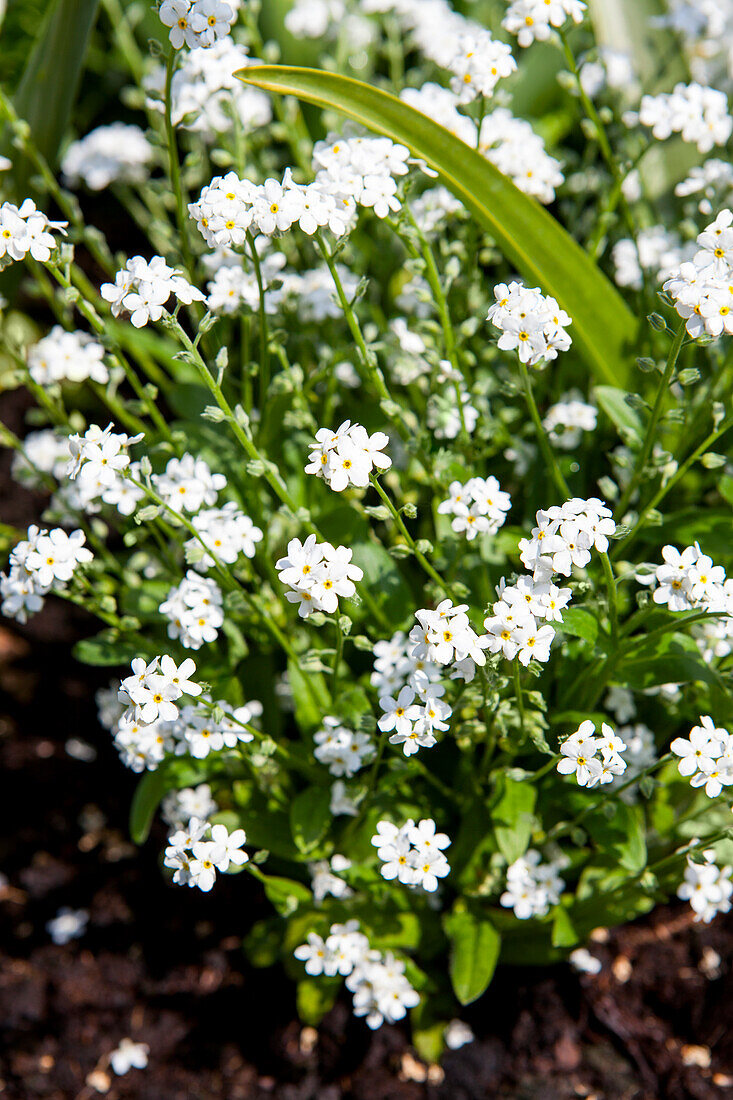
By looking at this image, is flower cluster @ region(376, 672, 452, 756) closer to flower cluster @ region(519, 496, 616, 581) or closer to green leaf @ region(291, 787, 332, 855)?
flower cluster @ region(519, 496, 616, 581)

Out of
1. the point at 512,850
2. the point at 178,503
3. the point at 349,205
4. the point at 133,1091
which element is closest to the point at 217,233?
the point at 349,205

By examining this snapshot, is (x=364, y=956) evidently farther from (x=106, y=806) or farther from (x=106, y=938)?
(x=106, y=806)

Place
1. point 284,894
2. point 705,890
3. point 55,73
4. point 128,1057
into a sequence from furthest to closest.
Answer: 1. point 55,73
2. point 128,1057
3. point 284,894
4. point 705,890

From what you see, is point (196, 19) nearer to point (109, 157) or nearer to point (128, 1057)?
point (109, 157)

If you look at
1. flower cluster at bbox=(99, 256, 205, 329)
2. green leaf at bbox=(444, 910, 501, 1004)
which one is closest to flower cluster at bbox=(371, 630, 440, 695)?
green leaf at bbox=(444, 910, 501, 1004)

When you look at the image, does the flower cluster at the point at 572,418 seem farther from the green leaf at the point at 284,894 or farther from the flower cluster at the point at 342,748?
the green leaf at the point at 284,894

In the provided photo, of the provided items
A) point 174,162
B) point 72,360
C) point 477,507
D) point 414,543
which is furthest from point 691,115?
point 72,360

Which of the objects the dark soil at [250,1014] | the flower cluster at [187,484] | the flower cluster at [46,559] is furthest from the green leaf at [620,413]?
the dark soil at [250,1014]
